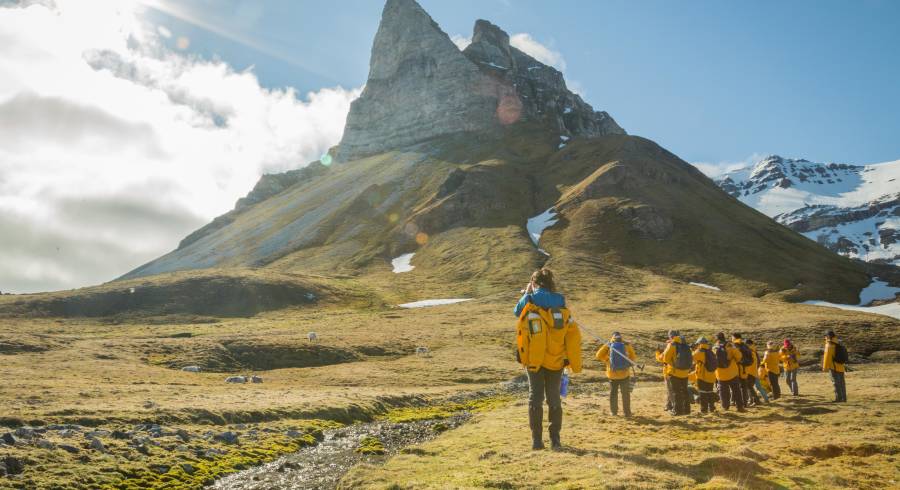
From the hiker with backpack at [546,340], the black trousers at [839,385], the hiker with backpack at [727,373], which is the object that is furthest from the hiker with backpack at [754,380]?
the hiker with backpack at [546,340]

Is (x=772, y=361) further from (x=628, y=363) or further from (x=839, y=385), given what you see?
(x=628, y=363)

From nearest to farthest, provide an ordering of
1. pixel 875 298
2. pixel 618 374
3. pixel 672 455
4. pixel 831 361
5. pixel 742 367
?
pixel 672 455
pixel 618 374
pixel 742 367
pixel 831 361
pixel 875 298

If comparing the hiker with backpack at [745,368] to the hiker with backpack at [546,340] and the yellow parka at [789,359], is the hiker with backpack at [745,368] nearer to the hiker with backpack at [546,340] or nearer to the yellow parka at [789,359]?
the yellow parka at [789,359]

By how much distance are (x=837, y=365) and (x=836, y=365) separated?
0.04 metres

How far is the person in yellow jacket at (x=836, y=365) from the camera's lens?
25.5 m

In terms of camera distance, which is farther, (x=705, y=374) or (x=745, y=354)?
(x=745, y=354)

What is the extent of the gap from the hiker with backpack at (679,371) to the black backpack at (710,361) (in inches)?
28.6

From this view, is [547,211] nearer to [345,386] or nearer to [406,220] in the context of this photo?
[406,220]

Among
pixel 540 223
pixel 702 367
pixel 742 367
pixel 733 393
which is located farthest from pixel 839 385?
pixel 540 223

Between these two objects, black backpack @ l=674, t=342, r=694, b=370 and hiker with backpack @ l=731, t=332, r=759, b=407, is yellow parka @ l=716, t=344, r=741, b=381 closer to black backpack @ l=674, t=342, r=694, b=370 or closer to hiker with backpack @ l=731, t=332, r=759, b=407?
hiker with backpack @ l=731, t=332, r=759, b=407

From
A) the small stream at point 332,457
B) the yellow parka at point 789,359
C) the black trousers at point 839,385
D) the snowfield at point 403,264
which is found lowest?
the small stream at point 332,457

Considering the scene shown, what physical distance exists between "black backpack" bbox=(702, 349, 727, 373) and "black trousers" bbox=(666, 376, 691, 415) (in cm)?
146

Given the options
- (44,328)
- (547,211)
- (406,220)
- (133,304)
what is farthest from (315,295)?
(547,211)

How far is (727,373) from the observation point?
78.3 feet
